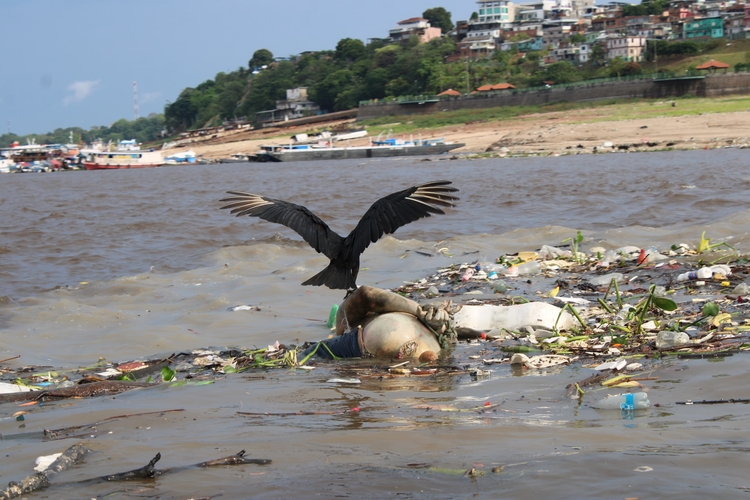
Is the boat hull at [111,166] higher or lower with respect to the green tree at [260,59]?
lower

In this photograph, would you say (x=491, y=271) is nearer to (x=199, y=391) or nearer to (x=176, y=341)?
(x=176, y=341)

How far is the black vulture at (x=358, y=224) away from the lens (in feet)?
16.2

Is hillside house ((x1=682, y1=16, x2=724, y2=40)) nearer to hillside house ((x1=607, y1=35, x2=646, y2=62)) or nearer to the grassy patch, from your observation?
hillside house ((x1=607, y1=35, x2=646, y2=62))

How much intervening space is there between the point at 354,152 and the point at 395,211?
4933 centimetres

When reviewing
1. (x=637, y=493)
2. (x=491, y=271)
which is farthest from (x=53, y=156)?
(x=637, y=493)

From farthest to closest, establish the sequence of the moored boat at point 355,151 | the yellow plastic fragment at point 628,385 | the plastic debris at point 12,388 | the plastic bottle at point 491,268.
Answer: the moored boat at point 355,151
the plastic bottle at point 491,268
the plastic debris at point 12,388
the yellow plastic fragment at point 628,385

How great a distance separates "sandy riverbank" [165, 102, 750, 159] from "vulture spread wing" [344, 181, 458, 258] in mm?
30559

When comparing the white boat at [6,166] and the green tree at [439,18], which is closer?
the white boat at [6,166]

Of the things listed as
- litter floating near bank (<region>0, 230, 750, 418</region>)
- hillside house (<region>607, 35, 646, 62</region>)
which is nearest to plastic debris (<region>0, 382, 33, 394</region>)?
litter floating near bank (<region>0, 230, 750, 418</region>)

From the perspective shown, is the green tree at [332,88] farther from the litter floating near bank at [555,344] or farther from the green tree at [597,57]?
the litter floating near bank at [555,344]

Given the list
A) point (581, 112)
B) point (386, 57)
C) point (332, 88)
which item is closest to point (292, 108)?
point (332, 88)

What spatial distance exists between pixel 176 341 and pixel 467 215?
8.97 metres

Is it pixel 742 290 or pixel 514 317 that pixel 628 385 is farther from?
pixel 742 290

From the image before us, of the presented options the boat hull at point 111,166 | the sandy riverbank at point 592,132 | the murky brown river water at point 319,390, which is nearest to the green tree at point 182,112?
the boat hull at point 111,166
